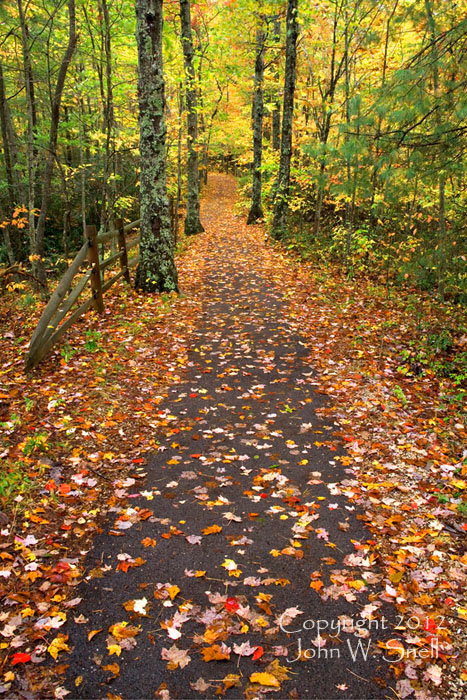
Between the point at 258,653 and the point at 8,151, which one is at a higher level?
the point at 8,151

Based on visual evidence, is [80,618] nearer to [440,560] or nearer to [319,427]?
[440,560]

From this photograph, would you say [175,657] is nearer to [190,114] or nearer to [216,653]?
[216,653]

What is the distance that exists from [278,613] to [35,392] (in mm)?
4178

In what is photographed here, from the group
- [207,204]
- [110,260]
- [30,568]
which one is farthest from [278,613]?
[207,204]

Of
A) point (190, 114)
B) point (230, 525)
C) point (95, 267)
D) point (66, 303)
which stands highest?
point (190, 114)

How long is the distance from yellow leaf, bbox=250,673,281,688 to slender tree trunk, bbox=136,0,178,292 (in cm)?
821

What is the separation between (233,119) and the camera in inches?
1383

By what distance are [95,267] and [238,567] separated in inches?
242

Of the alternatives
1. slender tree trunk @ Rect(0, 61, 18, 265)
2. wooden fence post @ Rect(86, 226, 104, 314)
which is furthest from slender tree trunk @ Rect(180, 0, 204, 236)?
wooden fence post @ Rect(86, 226, 104, 314)

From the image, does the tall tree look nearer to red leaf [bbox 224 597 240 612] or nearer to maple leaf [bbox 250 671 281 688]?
red leaf [bbox 224 597 240 612]

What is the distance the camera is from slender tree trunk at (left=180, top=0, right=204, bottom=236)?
578 inches

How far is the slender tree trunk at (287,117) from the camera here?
43.7 ft

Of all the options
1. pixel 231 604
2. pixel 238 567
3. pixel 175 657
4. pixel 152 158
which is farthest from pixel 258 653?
pixel 152 158

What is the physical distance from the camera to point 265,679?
8.49 ft
